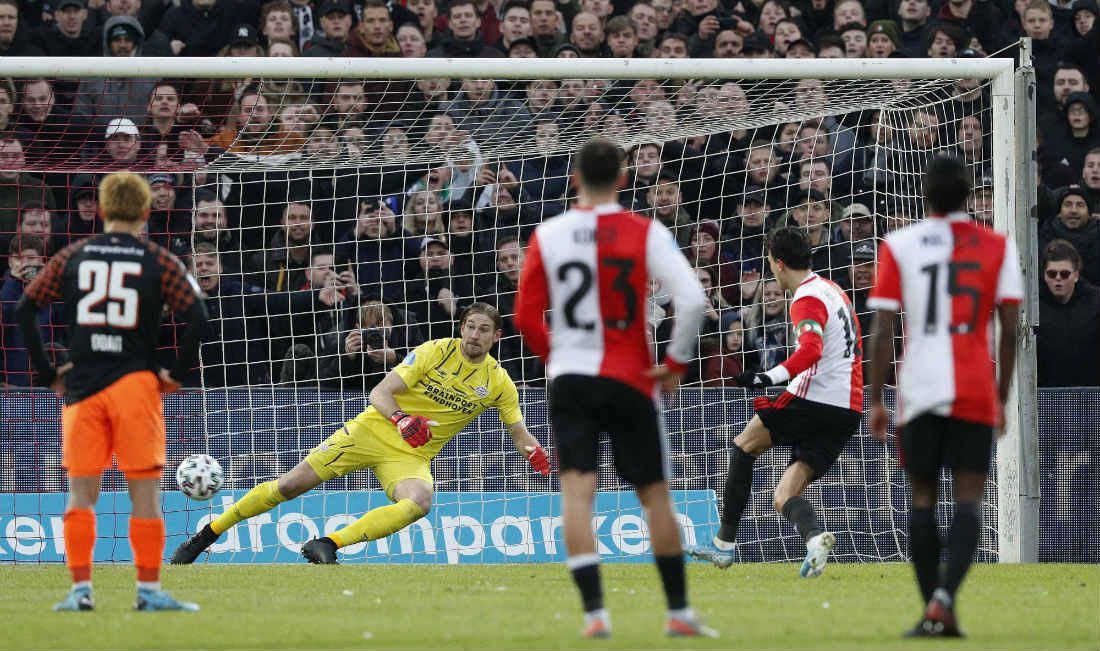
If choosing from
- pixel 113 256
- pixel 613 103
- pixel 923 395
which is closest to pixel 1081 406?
pixel 613 103

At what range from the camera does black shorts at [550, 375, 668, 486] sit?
550 centimetres

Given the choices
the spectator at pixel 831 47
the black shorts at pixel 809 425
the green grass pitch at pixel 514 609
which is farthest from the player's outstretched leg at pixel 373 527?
the spectator at pixel 831 47

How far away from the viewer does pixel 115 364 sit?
6414mm

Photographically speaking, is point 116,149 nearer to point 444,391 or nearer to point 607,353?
point 444,391

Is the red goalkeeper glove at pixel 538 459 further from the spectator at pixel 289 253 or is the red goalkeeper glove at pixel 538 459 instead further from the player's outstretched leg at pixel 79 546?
the player's outstretched leg at pixel 79 546

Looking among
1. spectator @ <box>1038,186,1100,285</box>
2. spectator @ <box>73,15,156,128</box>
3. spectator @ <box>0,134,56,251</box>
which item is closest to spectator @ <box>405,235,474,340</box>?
spectator @ <box>73,15,156,128</box>

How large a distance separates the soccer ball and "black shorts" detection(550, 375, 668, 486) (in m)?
3.86

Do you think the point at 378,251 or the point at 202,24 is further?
the point at 202,24

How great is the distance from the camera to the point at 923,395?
18.4 ft

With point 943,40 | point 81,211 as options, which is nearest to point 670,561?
point 81,211

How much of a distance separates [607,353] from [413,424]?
4.31 m

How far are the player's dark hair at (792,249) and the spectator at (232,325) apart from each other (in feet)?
14.8

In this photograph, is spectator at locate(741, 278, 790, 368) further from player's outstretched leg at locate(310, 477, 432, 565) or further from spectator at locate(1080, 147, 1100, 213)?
player's outstretched leg at locate(310, 477, 432, 565)

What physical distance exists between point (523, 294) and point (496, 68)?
4.50 metres
